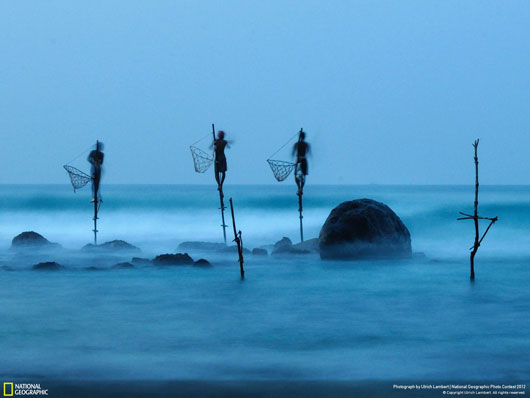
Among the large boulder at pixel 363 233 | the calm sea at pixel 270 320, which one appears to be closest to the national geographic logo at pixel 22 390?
the calm sea at pixel 270 320

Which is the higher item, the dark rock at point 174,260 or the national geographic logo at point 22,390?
the dark rock at point 174,260

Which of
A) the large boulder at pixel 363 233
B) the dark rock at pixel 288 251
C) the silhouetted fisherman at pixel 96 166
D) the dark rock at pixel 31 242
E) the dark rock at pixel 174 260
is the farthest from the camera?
the dark rock at pixel 31 242

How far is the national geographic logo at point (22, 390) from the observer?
7.64 metres

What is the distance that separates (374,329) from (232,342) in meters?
2.46

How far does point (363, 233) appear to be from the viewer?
1950 cm

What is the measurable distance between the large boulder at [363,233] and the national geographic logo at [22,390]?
12528 millimetres

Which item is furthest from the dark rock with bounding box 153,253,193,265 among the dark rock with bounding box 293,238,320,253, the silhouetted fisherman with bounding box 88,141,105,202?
the dark rock with bounding box 293,238,320,253

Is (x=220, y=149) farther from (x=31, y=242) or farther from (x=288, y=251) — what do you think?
(x=31, y=242)

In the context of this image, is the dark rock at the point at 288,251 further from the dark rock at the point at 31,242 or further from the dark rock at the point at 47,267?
the dark rock at the point at 31,242

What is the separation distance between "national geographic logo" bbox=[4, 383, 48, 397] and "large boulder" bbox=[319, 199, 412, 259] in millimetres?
12528

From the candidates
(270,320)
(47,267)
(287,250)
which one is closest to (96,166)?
(47,267)

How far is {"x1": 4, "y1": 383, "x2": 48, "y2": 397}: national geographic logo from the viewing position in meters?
7.64

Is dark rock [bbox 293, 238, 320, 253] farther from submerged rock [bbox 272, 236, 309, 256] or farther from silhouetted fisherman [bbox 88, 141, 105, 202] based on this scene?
silhouetted fisherman [bbox 88, 141, 105, 202]

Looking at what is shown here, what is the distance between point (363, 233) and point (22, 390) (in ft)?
42.2
